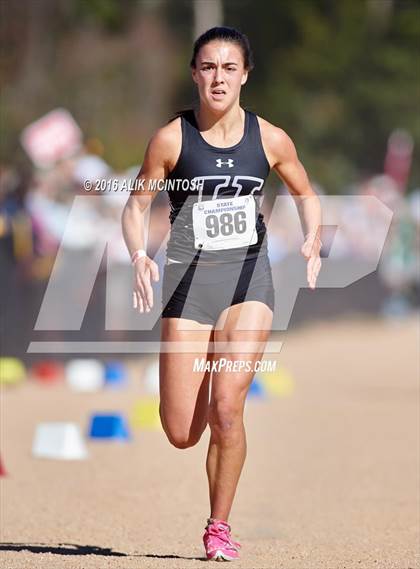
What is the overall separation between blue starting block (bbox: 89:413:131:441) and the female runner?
4.17 m

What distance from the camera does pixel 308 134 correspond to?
37.2 meters

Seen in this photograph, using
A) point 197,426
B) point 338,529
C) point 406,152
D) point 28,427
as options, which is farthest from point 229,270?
point 406,152

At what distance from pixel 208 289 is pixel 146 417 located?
5263 mm

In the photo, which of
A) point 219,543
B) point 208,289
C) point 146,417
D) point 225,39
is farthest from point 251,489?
point 225,39

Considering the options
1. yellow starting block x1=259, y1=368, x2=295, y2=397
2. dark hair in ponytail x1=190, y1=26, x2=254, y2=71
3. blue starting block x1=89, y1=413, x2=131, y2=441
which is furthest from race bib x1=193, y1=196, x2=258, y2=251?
yellow starting block x1=259, y1=368, x2=295, y2=397

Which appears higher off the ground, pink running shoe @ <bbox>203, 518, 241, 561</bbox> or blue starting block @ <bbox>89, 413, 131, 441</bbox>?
blue starting block @ <bbox>89, 413, 131, 441</bbox>

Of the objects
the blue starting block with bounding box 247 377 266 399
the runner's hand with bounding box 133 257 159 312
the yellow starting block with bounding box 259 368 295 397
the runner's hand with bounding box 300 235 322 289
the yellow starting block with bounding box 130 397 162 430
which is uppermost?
the yellow starting block with bounding box 259 368 295 397

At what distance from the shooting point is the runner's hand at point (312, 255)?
6.12 metres

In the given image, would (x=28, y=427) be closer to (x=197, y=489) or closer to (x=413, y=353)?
(x=197, y=489)

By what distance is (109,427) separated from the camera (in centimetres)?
1033

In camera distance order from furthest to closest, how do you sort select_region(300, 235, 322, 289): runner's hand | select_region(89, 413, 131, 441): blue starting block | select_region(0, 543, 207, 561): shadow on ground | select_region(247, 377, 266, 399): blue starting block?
select_region(247, 377, 266, 399): blue starting block
select_region(89, 413, 131, 441): blue starting block
select_region(0, 543, 207, 561): shadow on ground
select_region(300, 235, 322, 289): runner's hand

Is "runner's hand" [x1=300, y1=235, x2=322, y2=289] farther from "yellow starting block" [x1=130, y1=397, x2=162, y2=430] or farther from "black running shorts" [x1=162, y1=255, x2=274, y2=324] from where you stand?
"yellow starting block" [x1=130, y1=397, x2=162, y2=430]

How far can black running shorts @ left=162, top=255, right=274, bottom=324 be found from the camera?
6.09m

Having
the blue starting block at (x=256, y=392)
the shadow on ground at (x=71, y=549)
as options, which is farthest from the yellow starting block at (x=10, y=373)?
the shadow on ground at (x=71, y=549)
